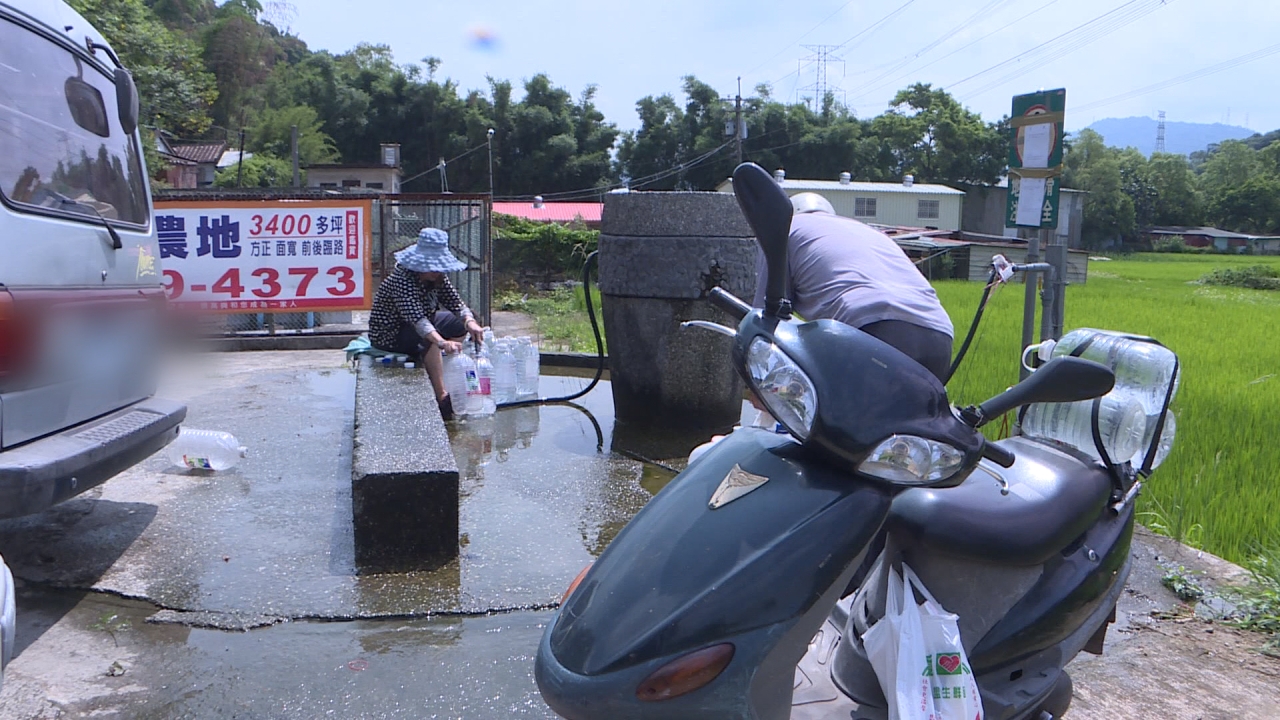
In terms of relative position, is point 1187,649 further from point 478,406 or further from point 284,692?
point 478,406

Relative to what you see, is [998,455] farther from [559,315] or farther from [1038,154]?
[559,315]

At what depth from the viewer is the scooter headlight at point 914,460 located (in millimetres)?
1729

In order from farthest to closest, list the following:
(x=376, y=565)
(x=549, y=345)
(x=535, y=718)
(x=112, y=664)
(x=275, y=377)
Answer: (x=549, y=345) < (x=275, y=377) < (x=376, y=565) < (x=112, y=664) < (x=535, y=718)

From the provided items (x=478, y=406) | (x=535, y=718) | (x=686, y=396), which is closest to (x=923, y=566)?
(x=535, y=718)

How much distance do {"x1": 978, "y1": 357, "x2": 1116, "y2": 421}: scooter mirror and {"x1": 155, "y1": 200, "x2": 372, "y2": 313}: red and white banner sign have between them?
8305 mm

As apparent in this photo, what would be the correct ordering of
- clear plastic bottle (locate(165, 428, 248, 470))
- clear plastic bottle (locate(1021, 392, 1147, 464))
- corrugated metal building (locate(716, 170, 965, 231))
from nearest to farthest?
clear plastic bottle (locate(1021, 392, 1147, 464)) → clear plastic bottle (locate(165, 428, 248, 470)) → corrugated metal building (locate(716, 170, 965, 231))

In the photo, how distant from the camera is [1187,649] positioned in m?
3.14

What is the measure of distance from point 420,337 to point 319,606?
9.46ft

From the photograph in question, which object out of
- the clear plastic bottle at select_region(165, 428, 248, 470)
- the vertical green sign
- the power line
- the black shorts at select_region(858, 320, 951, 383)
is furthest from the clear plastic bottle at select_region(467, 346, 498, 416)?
the power line

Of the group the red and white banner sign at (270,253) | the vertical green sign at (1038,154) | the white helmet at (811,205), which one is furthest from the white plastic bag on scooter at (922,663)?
the red and white banner sign at (270,253)

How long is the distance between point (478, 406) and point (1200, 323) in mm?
11467

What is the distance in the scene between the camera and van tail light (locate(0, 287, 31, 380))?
116 inches

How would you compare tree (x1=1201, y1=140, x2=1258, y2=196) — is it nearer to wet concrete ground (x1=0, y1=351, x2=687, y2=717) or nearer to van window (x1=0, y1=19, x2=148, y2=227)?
wet concrete ground (x1=0, y1=351, x2=687, y2=717)

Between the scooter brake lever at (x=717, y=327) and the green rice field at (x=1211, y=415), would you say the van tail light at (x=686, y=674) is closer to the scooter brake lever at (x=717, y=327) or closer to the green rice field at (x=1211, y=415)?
the scooter brake lever at (x=717, y=327)
